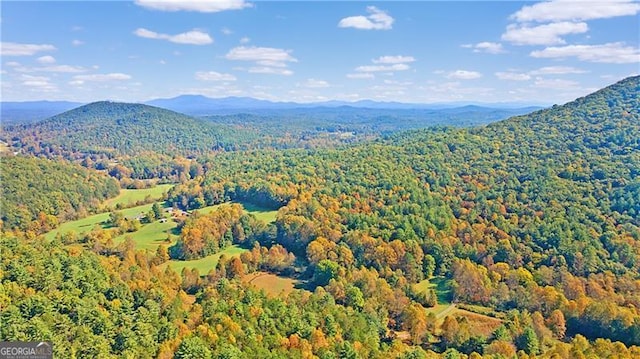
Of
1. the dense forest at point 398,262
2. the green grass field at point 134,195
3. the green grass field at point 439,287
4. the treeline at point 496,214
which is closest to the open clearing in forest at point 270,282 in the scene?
the dense forest at point 398,262

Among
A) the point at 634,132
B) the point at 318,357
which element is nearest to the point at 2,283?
the point at 318,357

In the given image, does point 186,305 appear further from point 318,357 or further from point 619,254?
point 619,254

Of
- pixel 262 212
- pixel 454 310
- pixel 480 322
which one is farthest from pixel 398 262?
pixel 262 212

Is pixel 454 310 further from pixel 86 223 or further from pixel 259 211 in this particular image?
pixel 86 223

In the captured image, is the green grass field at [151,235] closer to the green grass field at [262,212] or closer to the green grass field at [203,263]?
the green grass field at [203,263]

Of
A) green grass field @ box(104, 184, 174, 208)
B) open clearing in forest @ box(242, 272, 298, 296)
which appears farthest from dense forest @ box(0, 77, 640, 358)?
green grass field @ box(104, 184, 174, 208)

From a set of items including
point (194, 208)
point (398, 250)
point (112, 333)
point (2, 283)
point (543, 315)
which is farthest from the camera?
point (194, 208)
